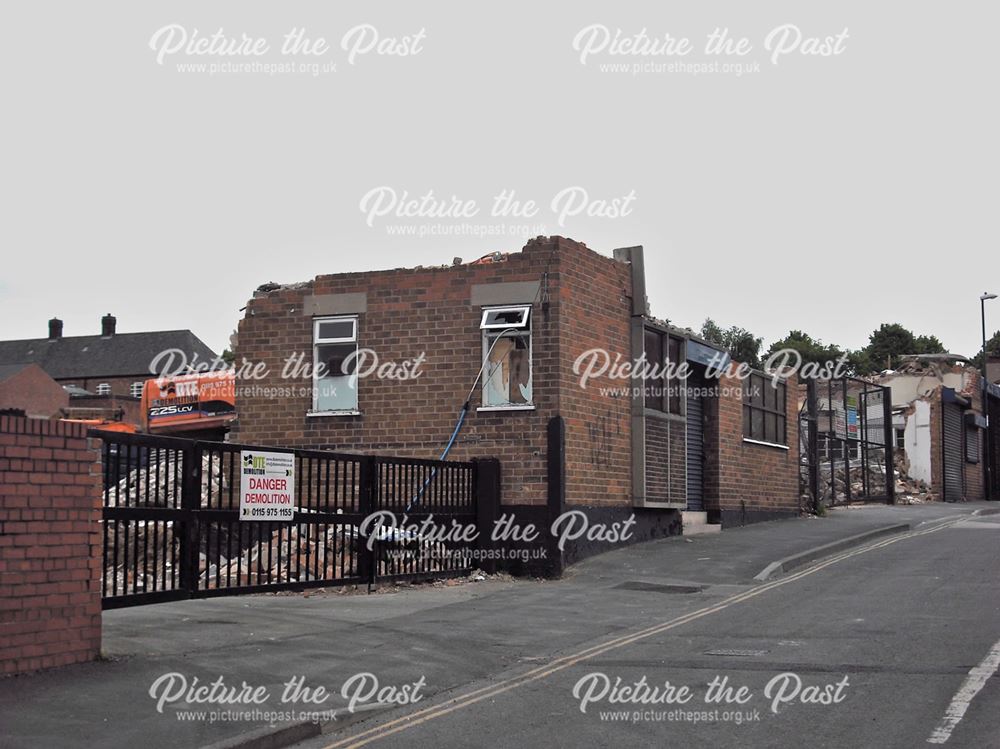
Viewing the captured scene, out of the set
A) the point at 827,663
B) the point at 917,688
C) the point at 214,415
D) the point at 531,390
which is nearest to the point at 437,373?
the point at 531,390

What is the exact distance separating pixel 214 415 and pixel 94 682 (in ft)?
75.1

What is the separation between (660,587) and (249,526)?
632 cm

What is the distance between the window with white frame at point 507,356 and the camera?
1848 centimetres

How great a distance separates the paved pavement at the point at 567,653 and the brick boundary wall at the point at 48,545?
257mm

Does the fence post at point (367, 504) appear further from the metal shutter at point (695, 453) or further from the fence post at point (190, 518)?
the metal shutter at point (695, 453)

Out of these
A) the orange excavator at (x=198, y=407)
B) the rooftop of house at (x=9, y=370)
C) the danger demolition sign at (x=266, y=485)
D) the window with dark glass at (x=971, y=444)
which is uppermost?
the rooftop of house at (x=9, y=370)

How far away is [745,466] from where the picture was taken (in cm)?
2539

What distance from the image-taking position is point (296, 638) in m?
11.3

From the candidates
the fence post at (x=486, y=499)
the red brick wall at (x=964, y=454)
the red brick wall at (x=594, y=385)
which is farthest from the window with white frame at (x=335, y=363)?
the red brick wall at (x=964, y=454)

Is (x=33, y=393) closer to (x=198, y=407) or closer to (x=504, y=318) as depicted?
(x=198, y=407)

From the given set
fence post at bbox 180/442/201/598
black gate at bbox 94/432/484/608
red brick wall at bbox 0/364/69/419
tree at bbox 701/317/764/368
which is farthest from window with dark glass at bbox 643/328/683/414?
red brick wall at bbox 0/364/69/419

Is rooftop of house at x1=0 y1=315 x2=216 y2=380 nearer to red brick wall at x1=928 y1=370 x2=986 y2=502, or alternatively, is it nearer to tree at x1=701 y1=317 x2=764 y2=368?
tree at x1=701 y1=317 x2=764 y2=368

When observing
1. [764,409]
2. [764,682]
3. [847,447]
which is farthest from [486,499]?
[847,447]

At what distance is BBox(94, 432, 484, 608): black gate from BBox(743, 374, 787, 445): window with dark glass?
9.80 m
